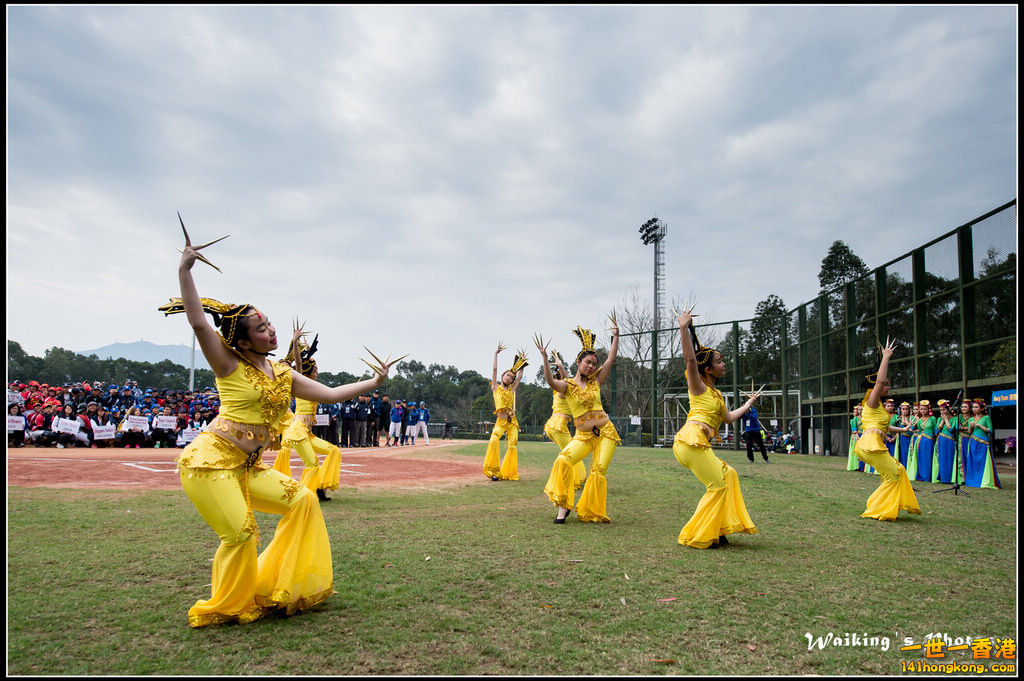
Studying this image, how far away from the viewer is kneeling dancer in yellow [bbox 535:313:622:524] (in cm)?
775

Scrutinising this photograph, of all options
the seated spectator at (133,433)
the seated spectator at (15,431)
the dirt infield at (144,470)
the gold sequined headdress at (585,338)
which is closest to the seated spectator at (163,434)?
the seated spectator at (133,433)

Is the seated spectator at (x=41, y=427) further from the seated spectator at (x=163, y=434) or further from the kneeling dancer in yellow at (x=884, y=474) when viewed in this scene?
the kneeling dancer in yellow at (x=884, y=474)

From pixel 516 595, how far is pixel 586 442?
3.73 m

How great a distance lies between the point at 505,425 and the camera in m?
13.5

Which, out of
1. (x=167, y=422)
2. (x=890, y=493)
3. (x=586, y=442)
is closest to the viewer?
(x=586, y=442)

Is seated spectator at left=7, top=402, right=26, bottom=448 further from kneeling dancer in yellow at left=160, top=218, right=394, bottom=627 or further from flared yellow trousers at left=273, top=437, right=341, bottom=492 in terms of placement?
kneeling dancer in yellow at left=160, top=218, right=394, bottom=627

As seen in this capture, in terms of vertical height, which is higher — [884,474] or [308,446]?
[308,446]

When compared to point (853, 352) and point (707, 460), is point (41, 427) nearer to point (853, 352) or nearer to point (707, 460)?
point (707, 460)

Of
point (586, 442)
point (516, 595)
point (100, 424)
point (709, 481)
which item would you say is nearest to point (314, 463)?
point (586, 442)

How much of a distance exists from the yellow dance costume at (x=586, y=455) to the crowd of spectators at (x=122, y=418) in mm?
12996

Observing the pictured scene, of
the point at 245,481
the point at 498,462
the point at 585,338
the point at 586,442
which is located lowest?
the point at 498,462

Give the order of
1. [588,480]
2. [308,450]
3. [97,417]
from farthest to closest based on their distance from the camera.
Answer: [97,417]
[308,450]
[588,480]

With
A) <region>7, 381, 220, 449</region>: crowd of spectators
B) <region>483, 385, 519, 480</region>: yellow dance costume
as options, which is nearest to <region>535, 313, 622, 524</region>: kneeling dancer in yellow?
<region>483, 385, 519, 480</region>: yellow dance costume

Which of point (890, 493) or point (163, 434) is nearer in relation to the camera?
point (890, 493)
